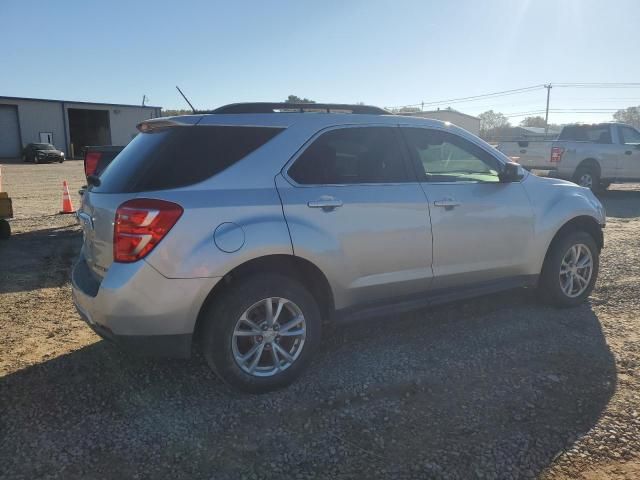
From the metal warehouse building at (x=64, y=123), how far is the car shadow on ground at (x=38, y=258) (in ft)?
103

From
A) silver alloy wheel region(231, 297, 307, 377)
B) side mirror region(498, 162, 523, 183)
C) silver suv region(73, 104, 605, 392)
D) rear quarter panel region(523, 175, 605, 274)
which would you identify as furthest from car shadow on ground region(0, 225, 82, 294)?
rear quarter panel region(523, 175, 605, 274)

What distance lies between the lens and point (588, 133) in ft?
47.3

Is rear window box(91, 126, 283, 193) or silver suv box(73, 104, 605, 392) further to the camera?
rear window box(91, 126, 283, 193)

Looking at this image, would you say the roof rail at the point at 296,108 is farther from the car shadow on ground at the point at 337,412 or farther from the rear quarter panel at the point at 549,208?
the car shadow on ground at the point at 337,412

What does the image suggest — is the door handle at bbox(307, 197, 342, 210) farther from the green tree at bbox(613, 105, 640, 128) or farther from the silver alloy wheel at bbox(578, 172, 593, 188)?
the green tree at bbox(613, 105, 640, 128)

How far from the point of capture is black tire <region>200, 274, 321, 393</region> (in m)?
3.15

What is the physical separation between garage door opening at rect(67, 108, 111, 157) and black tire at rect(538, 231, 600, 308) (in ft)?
157

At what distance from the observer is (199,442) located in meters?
2.88

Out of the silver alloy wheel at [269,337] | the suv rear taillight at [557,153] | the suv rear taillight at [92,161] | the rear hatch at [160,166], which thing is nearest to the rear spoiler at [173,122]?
the rear hatch at [160,166]

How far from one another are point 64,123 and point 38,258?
140 ft

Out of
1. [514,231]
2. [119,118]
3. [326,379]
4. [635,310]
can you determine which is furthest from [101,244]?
[119,118]

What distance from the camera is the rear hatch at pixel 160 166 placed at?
3.10m

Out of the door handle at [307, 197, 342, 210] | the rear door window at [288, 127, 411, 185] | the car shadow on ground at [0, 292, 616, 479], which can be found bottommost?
the car shadow on ground at [0, 292, 616, 479]

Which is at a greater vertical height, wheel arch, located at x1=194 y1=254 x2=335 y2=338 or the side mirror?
the side mirror
